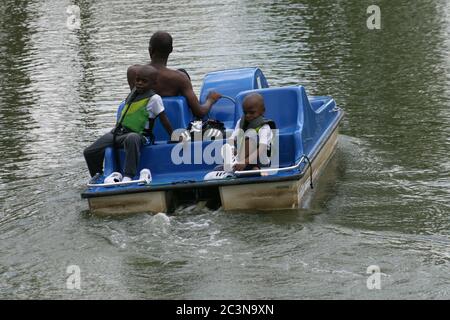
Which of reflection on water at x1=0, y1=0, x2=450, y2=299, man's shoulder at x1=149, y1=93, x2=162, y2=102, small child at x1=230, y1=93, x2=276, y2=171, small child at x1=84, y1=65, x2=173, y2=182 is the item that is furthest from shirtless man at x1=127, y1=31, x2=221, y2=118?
reflection on water at x1=0, y1=0, x2=450, y2=299

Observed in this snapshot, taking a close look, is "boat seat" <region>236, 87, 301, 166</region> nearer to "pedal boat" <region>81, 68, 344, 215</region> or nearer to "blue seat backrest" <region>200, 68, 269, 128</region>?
"pedal boat" <region>81, 68, 344, 215</region>

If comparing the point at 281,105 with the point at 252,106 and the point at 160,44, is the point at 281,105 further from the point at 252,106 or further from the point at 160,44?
the point at 160,44

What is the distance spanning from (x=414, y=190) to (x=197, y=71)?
7289 millimetres

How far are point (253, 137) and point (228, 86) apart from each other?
190cm

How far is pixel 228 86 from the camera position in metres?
10.7

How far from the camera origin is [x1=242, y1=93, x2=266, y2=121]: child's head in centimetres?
893

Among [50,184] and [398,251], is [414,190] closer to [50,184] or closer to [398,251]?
[398,251]

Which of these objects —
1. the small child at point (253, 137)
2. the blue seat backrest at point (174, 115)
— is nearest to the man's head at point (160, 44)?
the blue seat backrest at point (174, 115)

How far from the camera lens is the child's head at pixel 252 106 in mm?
8930

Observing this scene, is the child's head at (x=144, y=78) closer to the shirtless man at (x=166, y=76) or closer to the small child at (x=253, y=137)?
the shirtless man at (x=166, y=76)

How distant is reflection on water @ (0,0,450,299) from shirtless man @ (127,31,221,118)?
1.43 meters

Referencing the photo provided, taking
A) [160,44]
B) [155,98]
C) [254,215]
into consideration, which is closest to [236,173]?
[254,215]

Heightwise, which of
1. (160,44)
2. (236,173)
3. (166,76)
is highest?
(160,44)
